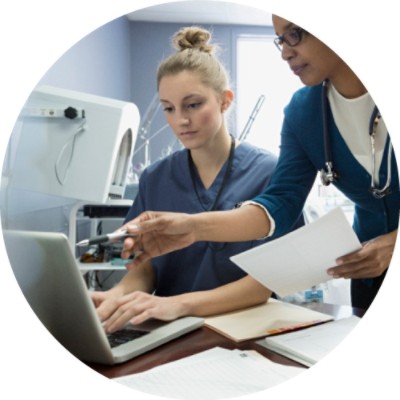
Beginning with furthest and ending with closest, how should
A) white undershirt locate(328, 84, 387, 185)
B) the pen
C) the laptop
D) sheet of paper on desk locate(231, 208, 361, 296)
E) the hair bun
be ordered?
the hair bun, white undershirt locate(328, 84, 387, 185), the pen, sheet of paper on desk locate(231, 208, 361, 296), the laptop

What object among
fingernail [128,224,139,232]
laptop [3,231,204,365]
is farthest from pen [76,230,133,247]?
laptop [3,231,204,365]

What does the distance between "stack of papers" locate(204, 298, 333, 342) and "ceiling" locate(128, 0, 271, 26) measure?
0.57 metres

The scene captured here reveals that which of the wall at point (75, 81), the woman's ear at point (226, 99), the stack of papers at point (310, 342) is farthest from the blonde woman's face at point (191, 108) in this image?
the stack of papers at point (310, 342)

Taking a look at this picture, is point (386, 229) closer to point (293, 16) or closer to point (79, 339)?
point (293, 16)

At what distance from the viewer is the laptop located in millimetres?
580

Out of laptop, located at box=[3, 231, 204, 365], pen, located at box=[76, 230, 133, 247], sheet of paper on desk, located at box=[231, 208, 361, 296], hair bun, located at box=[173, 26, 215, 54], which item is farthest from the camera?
hair bun, located at box=[173, 26, 215, 54]

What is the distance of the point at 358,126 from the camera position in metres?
0.94

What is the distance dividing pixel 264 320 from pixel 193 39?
617 millimetres

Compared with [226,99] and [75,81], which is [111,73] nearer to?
[75,81]

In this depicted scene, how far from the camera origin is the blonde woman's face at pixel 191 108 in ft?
3.23

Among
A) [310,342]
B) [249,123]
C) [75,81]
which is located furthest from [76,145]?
[310,342]

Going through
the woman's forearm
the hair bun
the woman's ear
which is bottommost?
the woman's forearm

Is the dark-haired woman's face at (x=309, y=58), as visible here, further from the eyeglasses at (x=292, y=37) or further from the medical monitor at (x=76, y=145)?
the medical monitor at (x=76, y=145)

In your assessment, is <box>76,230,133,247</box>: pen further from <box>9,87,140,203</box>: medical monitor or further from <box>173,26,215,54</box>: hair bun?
<box>173,26,215,54</box>: hair bun
